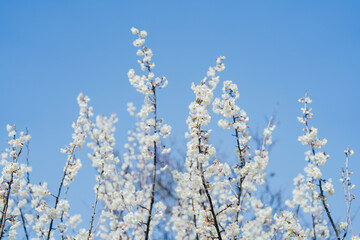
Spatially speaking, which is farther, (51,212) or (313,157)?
(313,157)

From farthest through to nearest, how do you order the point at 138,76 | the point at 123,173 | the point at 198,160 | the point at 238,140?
the point at 123,173
the point at 138,76
the point at 238,140
the point at 198,160

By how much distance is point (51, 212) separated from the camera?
3.90 m

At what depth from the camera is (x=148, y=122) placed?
15.1ft

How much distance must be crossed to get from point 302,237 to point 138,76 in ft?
10.7

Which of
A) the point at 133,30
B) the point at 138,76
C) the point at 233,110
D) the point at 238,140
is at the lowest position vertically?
the point at 238,140

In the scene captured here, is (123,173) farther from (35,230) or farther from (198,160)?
(198,160)

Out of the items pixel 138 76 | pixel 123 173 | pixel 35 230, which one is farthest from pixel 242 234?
pixel 123 173

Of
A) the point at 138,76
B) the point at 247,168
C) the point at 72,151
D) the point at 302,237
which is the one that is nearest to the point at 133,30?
the point at 138,76

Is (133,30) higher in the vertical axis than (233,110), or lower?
higher

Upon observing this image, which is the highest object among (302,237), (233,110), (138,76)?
(138,76)

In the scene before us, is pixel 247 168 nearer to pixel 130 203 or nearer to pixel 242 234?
pixel 242 234

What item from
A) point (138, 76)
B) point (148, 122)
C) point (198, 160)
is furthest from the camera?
point (138, 76)

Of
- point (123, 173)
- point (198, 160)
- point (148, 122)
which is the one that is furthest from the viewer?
point (123, 173)

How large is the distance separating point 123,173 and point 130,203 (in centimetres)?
541
